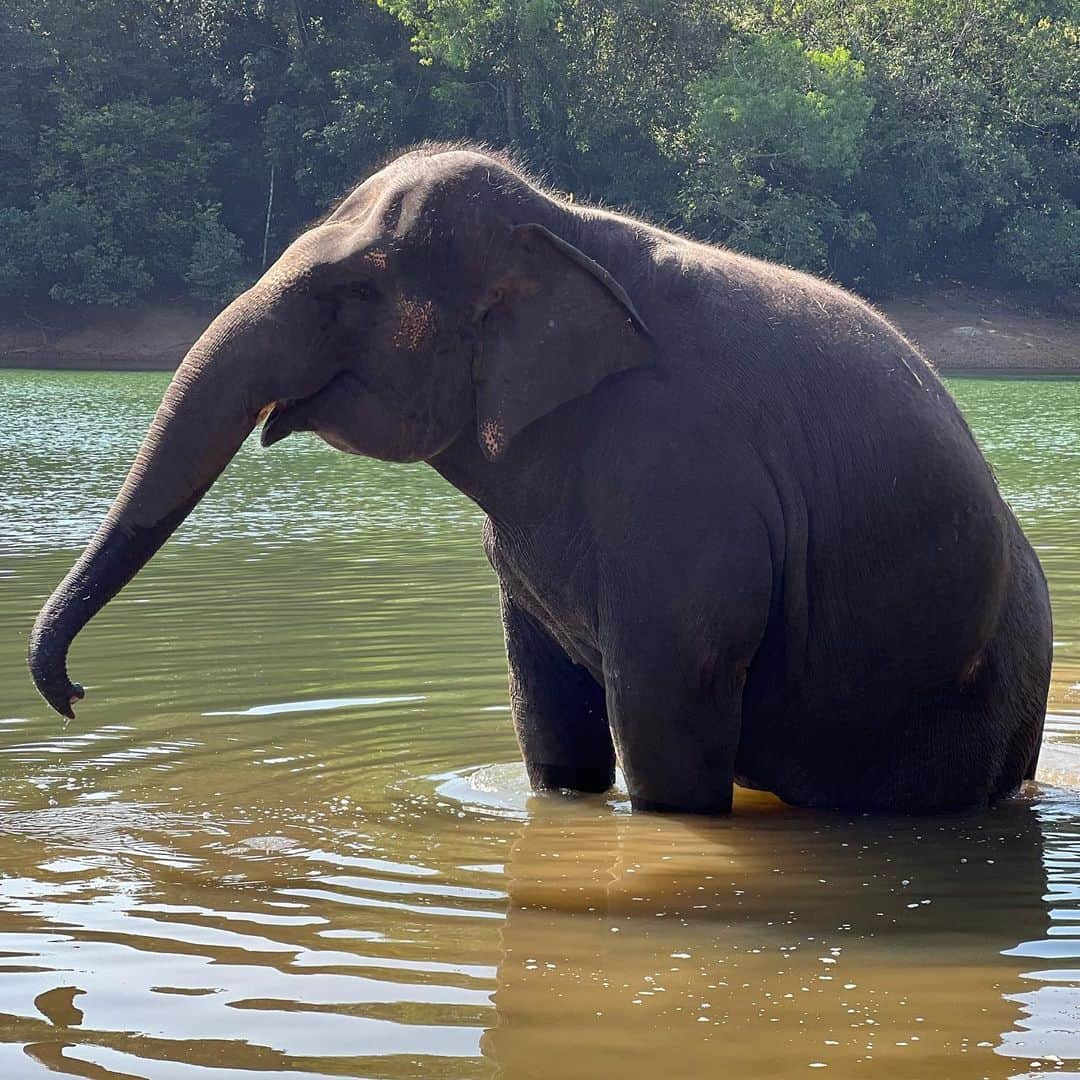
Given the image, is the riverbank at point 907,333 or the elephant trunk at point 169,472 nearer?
the elephant trunk at point 169,472

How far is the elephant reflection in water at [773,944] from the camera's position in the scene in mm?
3387

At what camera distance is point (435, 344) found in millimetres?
5051

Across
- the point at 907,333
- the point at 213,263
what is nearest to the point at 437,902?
the point at 907,333

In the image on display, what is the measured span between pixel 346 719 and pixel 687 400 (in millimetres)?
2486

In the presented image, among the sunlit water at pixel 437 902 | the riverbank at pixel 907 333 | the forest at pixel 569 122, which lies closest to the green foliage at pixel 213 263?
the forest at pixel 569 122

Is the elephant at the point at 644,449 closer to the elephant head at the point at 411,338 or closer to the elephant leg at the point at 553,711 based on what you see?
the elephant head at the point at 411,338

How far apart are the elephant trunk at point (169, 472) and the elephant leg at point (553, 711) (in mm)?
1156

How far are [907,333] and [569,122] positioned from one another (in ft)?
39.3

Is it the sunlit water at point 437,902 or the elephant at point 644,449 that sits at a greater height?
the elephant at point 644,449

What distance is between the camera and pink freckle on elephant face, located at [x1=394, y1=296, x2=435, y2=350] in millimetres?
5031

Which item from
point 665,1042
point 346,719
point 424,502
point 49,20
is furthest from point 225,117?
point 665,1042

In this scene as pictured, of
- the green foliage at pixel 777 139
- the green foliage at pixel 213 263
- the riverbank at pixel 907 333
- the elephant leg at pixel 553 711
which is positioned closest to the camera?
the elephant leg at pixel 553 711

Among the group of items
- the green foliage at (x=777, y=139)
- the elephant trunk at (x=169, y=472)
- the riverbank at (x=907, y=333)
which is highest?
the green foliage at (x=777, y=139)

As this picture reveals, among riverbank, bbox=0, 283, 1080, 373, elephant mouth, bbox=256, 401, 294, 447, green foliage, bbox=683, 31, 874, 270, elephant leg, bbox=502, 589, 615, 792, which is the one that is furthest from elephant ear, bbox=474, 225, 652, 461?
green foliage, bbox=683, 31, 874, 270
